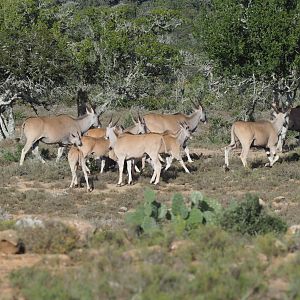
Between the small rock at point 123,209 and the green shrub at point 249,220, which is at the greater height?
the green shrub at point 249,220

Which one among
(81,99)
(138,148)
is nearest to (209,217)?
(138,148)

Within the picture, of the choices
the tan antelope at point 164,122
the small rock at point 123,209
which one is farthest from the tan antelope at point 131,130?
the small rock at point 123,209

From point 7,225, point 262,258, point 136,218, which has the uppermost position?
point 262,258

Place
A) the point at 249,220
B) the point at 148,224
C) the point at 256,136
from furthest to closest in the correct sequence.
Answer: the point at 256,136 < the point at 249,220 < the point at 148,224

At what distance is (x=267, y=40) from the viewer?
2428 centimetres

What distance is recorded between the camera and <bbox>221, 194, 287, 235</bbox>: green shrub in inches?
427

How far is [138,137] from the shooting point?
62.4 feet

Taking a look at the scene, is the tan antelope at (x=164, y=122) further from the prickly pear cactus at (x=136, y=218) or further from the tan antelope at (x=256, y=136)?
the prickly pear cactus at (x=136, y=218)

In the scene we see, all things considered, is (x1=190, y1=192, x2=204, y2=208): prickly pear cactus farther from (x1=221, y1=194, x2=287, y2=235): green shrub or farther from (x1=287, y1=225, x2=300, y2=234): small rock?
(x1=287, y1=225, x2=300, y2=234): small rock

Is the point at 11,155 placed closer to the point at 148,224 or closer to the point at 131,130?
the point at 131,130

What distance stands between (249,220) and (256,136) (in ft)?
34.0

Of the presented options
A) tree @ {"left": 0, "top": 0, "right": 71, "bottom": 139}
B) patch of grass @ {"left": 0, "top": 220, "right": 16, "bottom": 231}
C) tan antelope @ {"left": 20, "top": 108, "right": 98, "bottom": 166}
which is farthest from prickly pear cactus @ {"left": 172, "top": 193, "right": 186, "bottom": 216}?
tree @ {"left": 0, "top": 0, "right": 71, "bottom": 139}

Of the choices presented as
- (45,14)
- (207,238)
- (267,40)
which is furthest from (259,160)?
(207,238)

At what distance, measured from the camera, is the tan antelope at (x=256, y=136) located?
68.7ft
